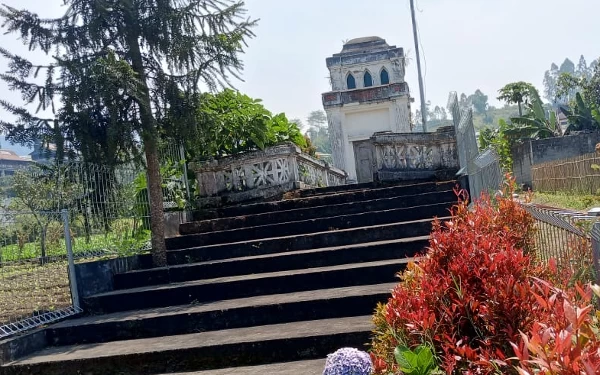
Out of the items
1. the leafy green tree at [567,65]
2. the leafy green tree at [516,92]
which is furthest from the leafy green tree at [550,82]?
the leafy green tree at [516,92]

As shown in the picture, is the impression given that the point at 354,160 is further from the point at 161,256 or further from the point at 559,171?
the point at 161,256

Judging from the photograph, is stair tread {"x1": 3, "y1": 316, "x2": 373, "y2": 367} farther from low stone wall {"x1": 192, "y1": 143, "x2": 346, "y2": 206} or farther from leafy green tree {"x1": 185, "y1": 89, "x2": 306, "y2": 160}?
low stone wall {"x1": 192, "y1": 143, "x2": 346, "y2": 206}

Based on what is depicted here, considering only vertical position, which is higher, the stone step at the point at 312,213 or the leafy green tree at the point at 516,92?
the leafy green tree at the point at 516,92

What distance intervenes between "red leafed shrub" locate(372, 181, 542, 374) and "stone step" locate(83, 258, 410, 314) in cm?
249

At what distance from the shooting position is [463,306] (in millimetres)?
2531

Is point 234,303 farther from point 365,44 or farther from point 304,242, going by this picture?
point 365,44

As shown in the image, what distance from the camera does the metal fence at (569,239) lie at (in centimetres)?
321

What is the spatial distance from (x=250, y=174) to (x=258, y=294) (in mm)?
3615

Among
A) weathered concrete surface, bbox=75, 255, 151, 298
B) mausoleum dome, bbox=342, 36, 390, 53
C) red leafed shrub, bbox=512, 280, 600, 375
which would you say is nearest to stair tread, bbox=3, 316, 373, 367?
weathered concrete surface, bbox=75, 255, 151, 298

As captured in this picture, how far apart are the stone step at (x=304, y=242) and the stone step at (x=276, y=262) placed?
0.80 feet

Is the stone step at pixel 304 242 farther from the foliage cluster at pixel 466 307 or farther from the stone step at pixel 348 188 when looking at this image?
the foliage cluster at pixel 466 307

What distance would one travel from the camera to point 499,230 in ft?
12.3

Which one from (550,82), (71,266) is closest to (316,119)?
(550,82)

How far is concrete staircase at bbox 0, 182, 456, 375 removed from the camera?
4668 mm
